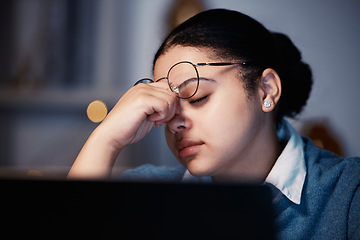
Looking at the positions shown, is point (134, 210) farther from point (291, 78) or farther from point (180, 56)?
point (291, 78)

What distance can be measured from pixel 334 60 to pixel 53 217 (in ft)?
6.26

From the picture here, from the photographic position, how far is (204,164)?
34.4 inches

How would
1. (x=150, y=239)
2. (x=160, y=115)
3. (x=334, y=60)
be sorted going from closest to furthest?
(x=150, y=239) < (x=160, y=115) < (x=334, y=60)

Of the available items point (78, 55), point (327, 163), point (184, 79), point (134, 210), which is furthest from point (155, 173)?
point (78, 55)

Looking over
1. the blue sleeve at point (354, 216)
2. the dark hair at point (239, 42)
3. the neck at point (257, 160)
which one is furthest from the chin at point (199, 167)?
the blue sleeve at point (354, 216)

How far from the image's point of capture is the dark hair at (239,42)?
3.02 feet

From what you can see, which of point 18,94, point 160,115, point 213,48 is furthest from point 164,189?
point 18,94

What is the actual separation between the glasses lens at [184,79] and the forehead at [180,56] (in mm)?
32

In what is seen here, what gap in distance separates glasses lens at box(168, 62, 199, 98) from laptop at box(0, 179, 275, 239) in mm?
521

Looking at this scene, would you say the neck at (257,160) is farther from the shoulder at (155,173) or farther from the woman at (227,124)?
the shoulder at (155,173)

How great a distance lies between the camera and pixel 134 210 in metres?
0.34

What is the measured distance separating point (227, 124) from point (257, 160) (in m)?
0.23

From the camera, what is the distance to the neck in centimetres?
99

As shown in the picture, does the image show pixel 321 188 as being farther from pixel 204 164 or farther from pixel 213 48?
pixel 213 48
